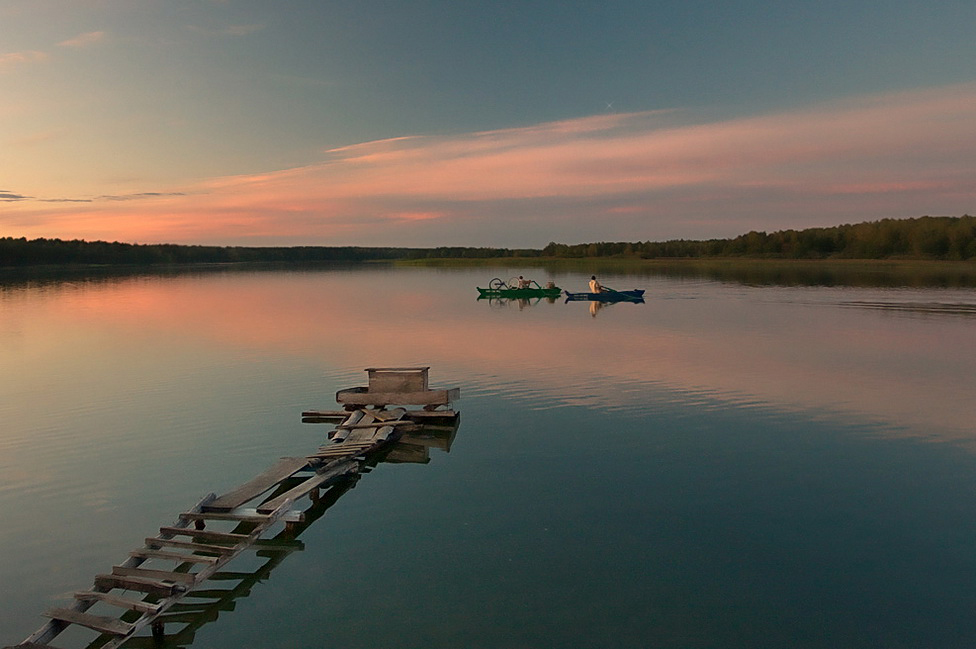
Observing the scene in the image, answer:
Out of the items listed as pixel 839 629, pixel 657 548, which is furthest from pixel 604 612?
pixel 839 629

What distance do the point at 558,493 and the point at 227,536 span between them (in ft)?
20.3

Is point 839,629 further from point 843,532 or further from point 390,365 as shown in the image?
point 390,365

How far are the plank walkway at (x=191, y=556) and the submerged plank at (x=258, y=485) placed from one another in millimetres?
17

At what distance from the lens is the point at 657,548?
11.1 metres

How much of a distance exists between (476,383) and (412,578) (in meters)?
15.5

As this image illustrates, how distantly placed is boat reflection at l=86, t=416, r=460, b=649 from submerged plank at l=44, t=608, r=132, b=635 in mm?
494

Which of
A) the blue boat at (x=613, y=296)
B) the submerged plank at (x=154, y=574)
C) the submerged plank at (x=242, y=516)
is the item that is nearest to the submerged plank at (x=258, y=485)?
the submerged plank at (x=242, y=516)

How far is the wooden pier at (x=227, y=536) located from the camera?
8.68 meters

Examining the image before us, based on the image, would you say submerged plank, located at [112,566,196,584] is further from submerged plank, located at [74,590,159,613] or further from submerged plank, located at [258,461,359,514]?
submerged plank, located at [258,461,359,514]

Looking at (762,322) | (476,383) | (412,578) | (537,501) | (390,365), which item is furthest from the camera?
(762,322)

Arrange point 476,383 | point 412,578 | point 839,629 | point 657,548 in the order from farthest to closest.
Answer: point 476,383, point 657,548, point 412,578, point 839,629

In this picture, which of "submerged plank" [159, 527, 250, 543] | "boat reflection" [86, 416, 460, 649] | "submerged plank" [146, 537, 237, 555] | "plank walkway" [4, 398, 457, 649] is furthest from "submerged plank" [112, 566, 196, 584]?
"submerged plank" [159, 527, 250, 543]

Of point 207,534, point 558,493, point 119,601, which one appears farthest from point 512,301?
point 119,601

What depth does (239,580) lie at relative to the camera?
33.9ft
